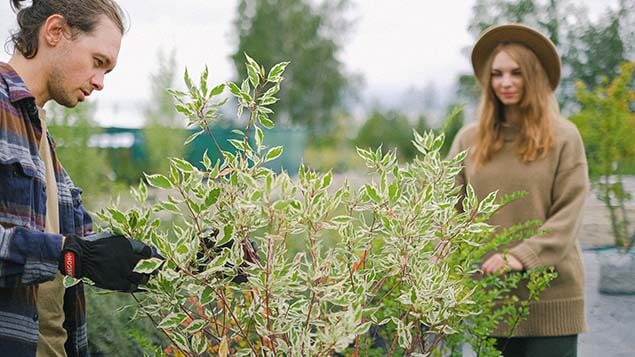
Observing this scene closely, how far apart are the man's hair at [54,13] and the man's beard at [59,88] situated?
7cm

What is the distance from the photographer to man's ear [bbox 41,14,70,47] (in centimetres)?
166

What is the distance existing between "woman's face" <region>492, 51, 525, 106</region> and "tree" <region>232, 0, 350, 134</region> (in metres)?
22.9

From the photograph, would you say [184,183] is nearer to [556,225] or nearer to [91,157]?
[556,225]

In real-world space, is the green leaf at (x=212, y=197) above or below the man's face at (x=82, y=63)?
below

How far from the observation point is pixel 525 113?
2.68 metres

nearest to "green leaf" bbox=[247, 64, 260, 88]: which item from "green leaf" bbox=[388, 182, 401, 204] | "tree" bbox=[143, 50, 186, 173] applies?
"green leaf" bbox=[388, 182, 401, 204]

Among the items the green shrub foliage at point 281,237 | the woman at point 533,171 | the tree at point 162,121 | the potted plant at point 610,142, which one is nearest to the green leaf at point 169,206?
the green shrub foliage at point 281,237

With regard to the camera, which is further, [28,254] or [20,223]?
[20,223]

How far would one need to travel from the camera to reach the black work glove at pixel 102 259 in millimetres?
1461

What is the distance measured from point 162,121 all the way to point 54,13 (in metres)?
8.22

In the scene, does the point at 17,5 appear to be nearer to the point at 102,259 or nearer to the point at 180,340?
the point at 102,259

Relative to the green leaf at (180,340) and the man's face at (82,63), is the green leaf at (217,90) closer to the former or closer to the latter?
the man's face at (82,63)

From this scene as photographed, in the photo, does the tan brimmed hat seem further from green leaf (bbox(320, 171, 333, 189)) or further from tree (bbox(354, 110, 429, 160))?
tree (bbox(354, 110, 429, 160))

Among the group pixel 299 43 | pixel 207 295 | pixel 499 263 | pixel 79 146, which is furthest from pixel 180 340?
pixel 299 43
